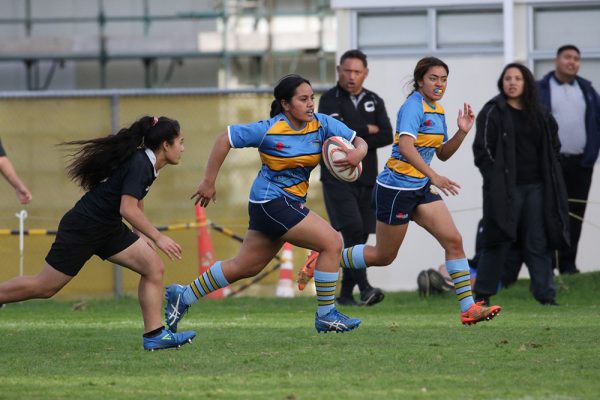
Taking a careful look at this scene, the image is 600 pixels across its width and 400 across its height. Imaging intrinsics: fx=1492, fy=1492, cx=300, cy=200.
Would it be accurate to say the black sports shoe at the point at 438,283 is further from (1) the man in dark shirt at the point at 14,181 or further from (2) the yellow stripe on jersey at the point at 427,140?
(1) the man in dark shirt at the point at 14,181

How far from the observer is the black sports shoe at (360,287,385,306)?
1358cm

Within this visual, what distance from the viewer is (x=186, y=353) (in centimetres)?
941

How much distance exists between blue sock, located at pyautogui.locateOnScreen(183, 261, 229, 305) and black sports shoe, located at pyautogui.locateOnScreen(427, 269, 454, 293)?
4717mm

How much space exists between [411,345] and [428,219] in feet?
4.31

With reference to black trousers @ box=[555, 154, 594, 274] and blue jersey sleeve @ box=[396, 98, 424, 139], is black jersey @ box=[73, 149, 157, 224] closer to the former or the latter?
blue jersey sleeve @ box=[396, 98, 424, 139]

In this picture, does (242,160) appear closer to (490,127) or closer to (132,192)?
(490,127)

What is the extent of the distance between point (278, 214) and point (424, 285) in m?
5.13

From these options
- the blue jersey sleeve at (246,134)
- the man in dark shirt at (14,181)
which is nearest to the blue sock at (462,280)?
the blue jersey sleeve at (246,134)

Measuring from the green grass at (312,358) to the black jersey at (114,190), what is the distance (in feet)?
2.95

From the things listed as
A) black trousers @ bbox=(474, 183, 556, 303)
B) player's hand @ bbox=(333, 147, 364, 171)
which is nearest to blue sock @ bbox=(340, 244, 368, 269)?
player's hand @ bbox=(333, 147, 364, 171)

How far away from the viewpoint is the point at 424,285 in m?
14.7

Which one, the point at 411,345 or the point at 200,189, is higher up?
the point at 200,189

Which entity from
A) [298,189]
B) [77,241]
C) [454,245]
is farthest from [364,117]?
[77,241]

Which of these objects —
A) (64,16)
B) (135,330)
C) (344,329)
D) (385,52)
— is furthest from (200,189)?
(64,16)
